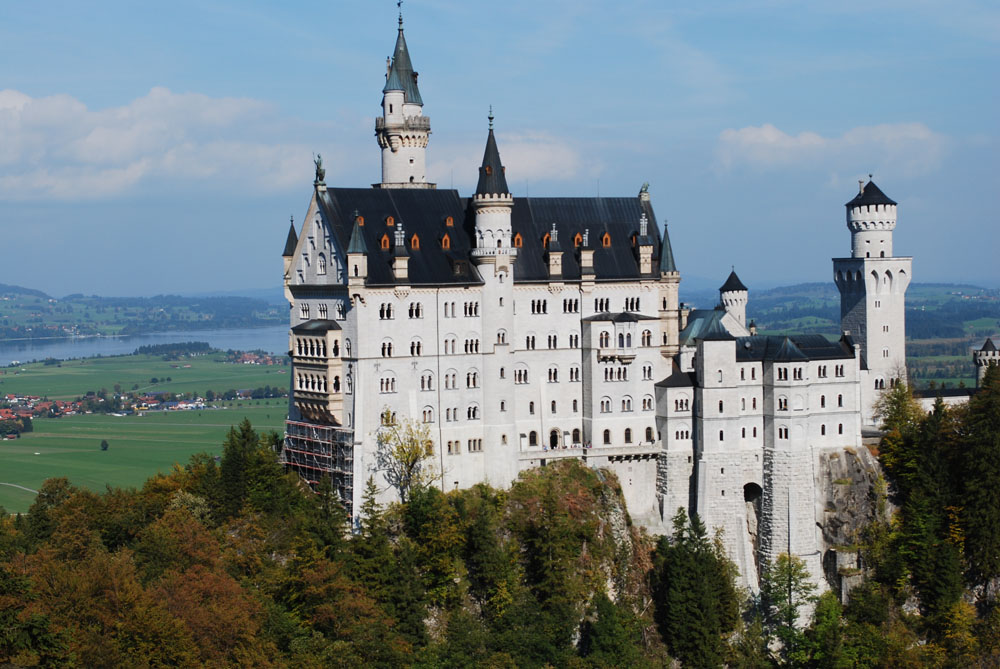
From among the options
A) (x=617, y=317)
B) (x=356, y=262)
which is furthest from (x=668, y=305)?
(x=356, y=262)

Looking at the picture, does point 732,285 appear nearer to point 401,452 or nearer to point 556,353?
point 556,353

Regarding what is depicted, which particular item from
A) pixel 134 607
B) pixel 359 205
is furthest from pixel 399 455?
pixel 134 607

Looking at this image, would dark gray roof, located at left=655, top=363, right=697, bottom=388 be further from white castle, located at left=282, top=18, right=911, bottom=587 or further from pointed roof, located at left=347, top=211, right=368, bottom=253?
pointed roof, located at left=347, top=211, right=368, bottom=253

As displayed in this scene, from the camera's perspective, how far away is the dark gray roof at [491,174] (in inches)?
3570

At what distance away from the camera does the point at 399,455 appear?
87.1 m

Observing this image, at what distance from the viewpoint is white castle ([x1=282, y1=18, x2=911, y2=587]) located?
88.1 meters

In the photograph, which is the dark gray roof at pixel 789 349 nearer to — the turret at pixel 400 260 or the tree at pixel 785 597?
the tree at pixel 785 597

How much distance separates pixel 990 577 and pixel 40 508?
6282cm

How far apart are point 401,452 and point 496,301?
11.7m

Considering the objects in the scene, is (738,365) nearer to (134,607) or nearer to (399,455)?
(399,455)

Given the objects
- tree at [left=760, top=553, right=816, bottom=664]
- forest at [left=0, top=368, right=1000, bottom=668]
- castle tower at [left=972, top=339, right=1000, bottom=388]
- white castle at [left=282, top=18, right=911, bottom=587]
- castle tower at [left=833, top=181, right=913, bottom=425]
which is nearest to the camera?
forest at [left=0, top=368, right=1000, bottom=668]

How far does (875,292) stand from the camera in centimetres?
10188

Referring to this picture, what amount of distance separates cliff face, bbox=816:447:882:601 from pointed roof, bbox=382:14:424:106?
37876 mm

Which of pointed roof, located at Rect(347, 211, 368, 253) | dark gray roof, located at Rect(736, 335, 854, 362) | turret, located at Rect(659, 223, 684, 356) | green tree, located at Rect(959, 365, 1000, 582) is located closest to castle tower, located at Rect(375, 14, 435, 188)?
pointed roof, located at Rect(347, 211, 368, 253)
